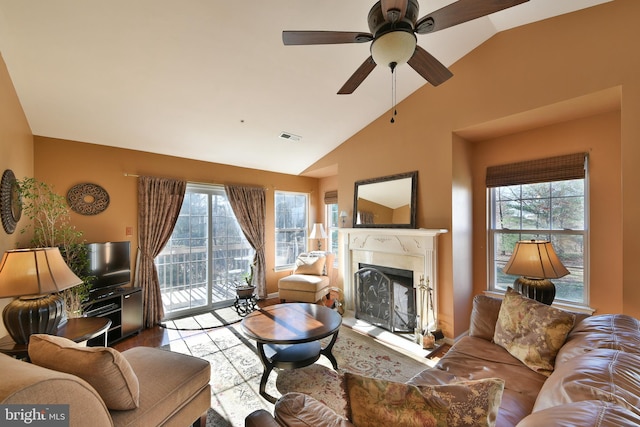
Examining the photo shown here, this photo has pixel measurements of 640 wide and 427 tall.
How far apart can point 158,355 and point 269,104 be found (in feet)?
9.05

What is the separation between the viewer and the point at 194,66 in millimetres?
2508

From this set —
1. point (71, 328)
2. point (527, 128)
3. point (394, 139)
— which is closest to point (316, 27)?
point (394, 139)

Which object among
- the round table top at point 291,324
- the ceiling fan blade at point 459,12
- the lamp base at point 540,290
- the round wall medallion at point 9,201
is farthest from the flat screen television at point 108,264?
the lamp base at point 540,290

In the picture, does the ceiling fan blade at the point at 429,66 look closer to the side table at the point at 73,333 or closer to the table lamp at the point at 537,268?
the table lamp at the point at 537,268

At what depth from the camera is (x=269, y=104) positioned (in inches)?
127

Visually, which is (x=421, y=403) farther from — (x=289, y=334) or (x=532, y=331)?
(x=289, y=334)

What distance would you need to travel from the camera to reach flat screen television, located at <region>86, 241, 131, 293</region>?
125 inches

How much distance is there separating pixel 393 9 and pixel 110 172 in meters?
3.94

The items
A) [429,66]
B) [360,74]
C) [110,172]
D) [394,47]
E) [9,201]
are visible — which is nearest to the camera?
[394,47]

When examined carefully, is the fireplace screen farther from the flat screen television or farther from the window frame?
the flat screen television

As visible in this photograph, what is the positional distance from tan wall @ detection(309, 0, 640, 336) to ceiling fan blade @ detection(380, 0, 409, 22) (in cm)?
197

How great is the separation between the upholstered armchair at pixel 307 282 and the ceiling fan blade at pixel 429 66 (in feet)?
10.9

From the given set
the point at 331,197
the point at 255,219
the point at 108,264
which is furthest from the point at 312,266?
the point at 108,264

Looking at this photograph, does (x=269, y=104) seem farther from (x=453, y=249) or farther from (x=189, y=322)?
(x=189, y=322)
